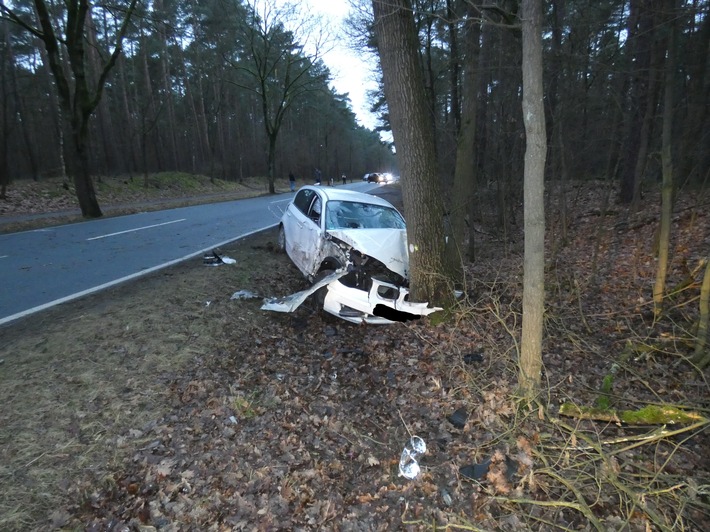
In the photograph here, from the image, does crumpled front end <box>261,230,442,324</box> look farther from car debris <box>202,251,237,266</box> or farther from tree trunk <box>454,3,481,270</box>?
car debris <box>202,251,237,266</box>

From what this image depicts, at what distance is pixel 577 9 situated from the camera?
7.26 m

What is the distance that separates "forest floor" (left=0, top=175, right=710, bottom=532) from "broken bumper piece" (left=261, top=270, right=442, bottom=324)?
22 cm

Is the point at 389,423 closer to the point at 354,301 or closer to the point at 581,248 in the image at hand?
the point at 354,301

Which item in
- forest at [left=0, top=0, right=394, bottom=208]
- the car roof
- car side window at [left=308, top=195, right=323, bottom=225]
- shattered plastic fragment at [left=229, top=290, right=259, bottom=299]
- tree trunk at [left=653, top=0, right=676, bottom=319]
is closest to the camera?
tree trunk at [left=653, top=0, right=676, bottom=319]

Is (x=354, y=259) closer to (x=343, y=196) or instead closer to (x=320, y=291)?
(x=320, y=291)

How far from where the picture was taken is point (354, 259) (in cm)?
564

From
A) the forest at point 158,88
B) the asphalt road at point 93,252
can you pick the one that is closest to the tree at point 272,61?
the forest at point 158,88

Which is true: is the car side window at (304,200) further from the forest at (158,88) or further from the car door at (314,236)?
the forest at (158,88)

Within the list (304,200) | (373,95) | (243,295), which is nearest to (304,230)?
(304,200)

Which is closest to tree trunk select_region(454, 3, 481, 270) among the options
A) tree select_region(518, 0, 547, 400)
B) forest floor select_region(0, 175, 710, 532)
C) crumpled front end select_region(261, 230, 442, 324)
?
crumpled front end select_region(261, 230, 442, 324)

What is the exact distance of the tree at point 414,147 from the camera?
5004 mm

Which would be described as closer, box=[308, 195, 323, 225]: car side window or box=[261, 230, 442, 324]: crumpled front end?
box=[261, 230, 442, 324]: crumpled front end

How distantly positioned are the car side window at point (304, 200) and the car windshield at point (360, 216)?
35.1 inches

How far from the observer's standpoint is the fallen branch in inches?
122
